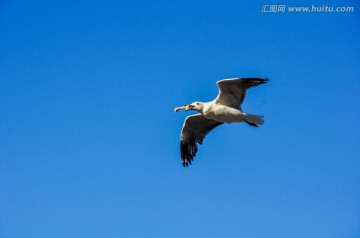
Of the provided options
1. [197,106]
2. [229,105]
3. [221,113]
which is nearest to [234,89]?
[229,105]

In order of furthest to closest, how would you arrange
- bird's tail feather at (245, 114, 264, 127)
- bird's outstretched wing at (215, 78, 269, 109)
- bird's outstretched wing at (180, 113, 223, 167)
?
bird's outstretched wing at (180, 113, 223, 167)
bird's tail feather at (245, 114, 264, 127)
bird's outstretched wing at (215, 78, 269, 109)

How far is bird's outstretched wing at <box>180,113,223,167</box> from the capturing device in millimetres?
11117

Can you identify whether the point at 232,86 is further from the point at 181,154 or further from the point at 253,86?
the point at 181,154

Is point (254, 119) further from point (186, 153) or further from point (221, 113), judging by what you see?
point (186, 153)

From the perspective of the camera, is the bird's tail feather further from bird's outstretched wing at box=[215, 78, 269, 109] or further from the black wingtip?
the black wingtip

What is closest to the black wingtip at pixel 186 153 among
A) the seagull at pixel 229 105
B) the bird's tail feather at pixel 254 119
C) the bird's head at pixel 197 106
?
the seagull at pixel 229 105

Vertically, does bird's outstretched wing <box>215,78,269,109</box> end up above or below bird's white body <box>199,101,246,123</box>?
above

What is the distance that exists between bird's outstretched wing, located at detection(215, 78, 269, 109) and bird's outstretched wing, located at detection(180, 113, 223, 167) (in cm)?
121

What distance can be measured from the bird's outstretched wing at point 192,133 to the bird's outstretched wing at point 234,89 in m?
1.21

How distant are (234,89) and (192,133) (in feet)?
7.02

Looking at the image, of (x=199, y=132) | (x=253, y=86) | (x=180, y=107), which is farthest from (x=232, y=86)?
(x=199, y=132)

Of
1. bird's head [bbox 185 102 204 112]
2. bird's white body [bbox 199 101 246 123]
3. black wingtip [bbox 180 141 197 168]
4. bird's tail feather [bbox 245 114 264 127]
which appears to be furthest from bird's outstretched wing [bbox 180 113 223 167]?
bird's tail feather [bbox 245 114 264 127]

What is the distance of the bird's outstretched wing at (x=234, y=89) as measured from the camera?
368 inches

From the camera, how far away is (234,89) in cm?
961
